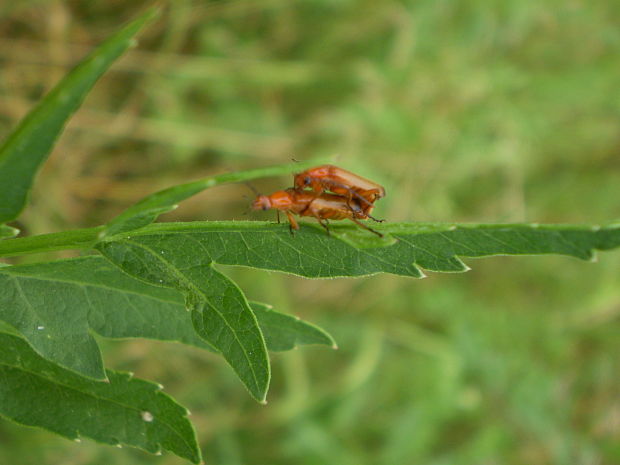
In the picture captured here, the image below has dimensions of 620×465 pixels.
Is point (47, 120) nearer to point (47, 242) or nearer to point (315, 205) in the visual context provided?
point (47, 242)

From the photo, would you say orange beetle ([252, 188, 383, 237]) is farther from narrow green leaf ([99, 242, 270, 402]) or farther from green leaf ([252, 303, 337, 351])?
narrow green leaf ([99, 242, 270, 402])

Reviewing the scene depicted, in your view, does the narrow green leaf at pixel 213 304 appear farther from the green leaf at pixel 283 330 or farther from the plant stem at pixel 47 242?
the green leaf at pixel 283 330

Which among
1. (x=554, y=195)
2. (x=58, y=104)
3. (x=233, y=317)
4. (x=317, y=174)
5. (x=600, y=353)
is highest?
(x=554, y=195)

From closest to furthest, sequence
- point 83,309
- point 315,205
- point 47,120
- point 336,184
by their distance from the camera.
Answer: point 47,120 < point 83,309 < point 315,205 < point 336,184

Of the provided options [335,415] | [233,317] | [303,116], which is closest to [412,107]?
[303,116]

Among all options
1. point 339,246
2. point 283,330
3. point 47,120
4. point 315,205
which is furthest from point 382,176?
point 47,120

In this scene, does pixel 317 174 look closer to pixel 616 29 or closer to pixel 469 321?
pixel 469 321
